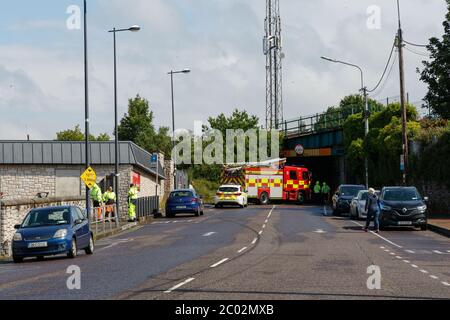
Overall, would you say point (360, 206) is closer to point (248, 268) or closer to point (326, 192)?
point (248, 268)

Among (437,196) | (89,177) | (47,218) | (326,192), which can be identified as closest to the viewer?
(47,218)

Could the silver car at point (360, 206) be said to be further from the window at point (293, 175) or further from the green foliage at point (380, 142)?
the window at point (293, 175)

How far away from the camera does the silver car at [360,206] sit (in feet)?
125

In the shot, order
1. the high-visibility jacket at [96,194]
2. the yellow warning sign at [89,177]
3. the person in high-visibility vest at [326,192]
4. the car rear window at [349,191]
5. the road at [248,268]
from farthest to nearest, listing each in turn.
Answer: the person in high-visibility vest at [326,192] < the car rear window at [349,191] < the high-visibility jacket at [96,194] < the yellow warning sign at [89,177] < the road at [248,268]

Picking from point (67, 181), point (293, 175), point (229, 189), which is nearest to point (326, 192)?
point (293, 175)

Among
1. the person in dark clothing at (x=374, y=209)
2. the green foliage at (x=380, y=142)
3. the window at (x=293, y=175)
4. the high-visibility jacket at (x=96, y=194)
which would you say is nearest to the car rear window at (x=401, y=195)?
the person in dark clothing at (x=374, y=209)

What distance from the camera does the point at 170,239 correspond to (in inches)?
1080

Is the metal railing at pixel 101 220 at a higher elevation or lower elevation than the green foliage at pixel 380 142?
lower

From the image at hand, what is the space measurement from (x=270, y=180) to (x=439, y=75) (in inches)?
574

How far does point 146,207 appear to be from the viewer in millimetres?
43969

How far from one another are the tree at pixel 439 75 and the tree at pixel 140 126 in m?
40.6

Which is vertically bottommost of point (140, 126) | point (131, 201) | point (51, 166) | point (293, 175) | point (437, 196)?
point (437, 196)

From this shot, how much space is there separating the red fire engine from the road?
30.7 metres

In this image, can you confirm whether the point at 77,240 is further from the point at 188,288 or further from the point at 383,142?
the point at 383,142
